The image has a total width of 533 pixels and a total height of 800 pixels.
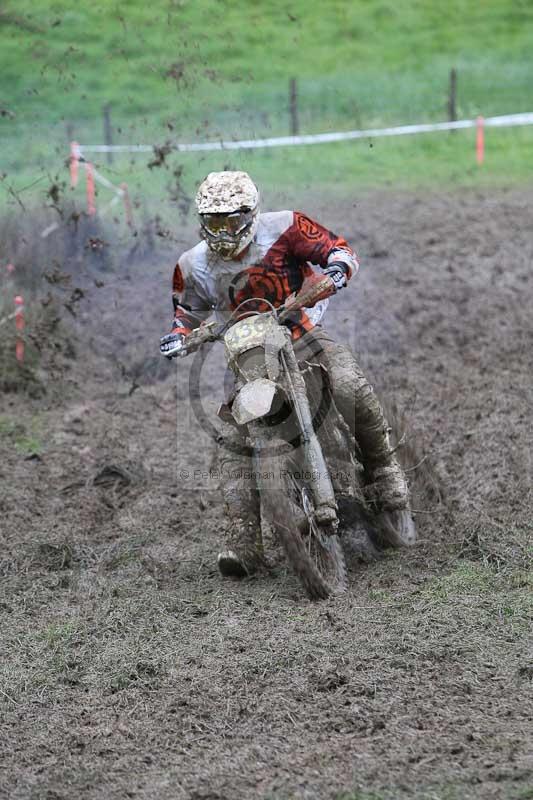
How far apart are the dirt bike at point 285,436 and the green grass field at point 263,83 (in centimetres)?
551

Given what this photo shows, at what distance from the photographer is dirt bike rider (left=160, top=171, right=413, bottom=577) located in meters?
6.49

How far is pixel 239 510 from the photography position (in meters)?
6.60

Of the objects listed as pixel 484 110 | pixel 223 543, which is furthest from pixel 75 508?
pixel 484 110

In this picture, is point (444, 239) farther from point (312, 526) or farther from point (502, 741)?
point (502, 741)

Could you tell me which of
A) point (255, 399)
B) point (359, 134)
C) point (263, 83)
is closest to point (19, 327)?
point (255, 399)

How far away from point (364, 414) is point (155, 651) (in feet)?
6.44

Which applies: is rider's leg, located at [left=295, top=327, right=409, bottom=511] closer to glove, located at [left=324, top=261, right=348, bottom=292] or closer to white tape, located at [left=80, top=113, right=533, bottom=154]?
glove, located at [left=324, top=261, right=348, bottom=292]

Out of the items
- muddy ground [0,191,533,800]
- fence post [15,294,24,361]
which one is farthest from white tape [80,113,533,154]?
muddy ground [0,191,533,800]

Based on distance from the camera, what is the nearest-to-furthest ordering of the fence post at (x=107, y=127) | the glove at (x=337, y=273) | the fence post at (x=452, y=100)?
→ the glove at (x=337, y=273) < the fence post at (x=107, y=127) < the fence post at (x=452, y=100)

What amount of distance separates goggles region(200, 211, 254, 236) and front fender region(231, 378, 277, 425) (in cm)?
90

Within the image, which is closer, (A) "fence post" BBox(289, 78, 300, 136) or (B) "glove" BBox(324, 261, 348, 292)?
(B) "glove" BBox(324, 261, 348, 292)

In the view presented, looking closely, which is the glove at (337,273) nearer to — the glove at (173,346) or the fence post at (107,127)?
the glove at (173,346)

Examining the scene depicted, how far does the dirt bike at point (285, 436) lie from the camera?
581 centimetres

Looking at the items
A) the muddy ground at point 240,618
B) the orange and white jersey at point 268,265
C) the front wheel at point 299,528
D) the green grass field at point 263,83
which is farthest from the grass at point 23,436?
the front wheel at point 299,528
